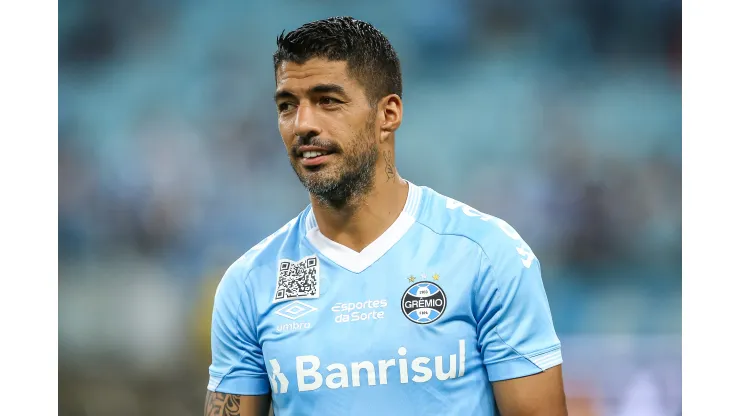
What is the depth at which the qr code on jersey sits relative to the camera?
7.60 feet

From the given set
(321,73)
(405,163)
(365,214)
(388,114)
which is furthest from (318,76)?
(405,163)

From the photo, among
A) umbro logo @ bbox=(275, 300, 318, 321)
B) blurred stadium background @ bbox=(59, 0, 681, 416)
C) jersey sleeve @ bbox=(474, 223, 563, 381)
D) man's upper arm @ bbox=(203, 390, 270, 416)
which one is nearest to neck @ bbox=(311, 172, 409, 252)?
umbro logo @ bbox=(275, 300, 318, 321)

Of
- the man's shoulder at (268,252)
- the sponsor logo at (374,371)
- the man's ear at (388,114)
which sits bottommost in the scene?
the sponsor logo at (374,371)

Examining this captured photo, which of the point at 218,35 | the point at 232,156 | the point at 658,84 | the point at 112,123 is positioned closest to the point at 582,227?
the point at 658,84

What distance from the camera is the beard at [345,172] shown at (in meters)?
2.20

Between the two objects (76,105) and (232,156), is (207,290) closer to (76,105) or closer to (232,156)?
(232,156)

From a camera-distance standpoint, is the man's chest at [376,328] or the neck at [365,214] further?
the neck at [365,214]

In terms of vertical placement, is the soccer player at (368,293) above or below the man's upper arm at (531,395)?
above

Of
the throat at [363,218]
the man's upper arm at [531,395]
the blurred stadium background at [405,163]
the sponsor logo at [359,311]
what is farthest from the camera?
the blurred stadium background at [405,163]

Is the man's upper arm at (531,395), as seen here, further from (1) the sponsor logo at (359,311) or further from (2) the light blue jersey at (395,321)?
(1) the sponsor logo at (359,311)

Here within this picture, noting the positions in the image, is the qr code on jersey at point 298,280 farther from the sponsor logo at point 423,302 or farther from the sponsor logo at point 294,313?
the sponsor logo at point 423,302

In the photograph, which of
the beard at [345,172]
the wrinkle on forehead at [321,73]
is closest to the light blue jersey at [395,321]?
the beard at [345,172]

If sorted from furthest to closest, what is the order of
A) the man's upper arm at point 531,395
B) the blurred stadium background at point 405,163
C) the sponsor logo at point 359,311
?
1. the blurred stadium background at point 405,163
2. the sponsor logo at point 359,311
3. the man's upper arm at point 531,395
